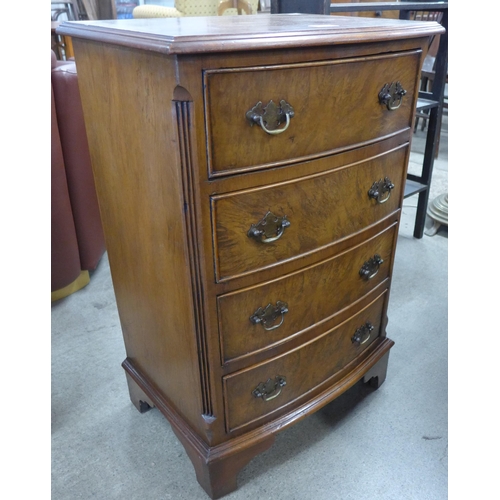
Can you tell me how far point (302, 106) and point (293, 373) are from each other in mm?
596

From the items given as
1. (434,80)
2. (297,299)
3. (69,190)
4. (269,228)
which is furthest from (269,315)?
(434,80)

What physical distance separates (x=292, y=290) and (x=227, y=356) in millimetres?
188

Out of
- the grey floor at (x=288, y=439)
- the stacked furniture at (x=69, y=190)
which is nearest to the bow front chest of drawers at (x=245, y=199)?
the grey floor at (x=288, y=439)

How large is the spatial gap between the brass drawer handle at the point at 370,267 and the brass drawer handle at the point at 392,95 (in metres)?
0.36

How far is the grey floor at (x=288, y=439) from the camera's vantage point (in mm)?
1139

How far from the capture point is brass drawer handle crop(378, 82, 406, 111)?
93cm

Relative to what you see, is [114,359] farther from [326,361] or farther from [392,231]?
[392,231]

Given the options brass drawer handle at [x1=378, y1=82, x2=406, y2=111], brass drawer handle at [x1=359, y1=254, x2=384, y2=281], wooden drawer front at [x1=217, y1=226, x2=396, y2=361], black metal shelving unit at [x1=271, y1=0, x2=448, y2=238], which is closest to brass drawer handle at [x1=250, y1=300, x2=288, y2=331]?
wooden drawer front at [x1=217, y1=226, x2=396, y2=361]

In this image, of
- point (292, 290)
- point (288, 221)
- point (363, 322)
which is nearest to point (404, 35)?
point (288, 221)

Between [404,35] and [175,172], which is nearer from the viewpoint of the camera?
[175,172]

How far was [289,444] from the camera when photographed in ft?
4.11

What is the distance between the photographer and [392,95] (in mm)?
941

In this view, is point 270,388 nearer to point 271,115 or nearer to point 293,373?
point 293,373

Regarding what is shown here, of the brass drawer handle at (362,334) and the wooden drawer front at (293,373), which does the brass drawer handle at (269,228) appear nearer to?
the wooden drawer front at (293,373)
